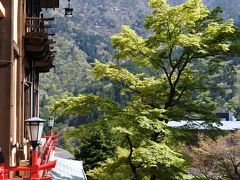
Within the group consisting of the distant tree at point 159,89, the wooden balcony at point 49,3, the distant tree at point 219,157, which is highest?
the wooden balcony at point 49,3

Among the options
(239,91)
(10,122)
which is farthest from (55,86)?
(10,122)

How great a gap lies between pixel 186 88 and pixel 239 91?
9816 cm

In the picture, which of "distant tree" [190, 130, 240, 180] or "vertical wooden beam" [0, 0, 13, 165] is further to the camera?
"distant tree" [190, 130, 240, 180]

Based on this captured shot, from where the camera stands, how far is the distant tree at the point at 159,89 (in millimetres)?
16116

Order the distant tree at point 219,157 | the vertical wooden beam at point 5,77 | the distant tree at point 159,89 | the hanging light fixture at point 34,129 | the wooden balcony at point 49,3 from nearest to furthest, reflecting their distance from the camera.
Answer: the hanging light fixture at point 34,129 < the vertical wooden beam at point 5,77 < the distant tree at point 159,89 < the wooden balcony at point 49,3 < the distant tree at point 219,157

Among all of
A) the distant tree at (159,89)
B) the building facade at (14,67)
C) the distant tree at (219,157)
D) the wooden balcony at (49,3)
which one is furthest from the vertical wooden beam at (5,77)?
the distant tree at (219,157)

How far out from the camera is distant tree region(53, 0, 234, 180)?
16.1m

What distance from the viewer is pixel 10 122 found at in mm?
9414

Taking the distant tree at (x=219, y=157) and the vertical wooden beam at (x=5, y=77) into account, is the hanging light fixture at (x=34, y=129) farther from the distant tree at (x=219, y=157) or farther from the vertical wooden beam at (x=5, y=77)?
the distant tree at (x=219, y=157)

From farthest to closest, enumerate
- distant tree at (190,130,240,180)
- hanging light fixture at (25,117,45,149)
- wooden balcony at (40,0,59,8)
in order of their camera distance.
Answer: distant tree at (190,130,240,180) → wooden balcony at (40,0,59,8) → hanging light fixture at (25,117,45,149)

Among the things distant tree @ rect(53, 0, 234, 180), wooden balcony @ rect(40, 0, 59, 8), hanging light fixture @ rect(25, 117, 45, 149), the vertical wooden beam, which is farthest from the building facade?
wooden balcony @ rect(40, 0, 59, 8)

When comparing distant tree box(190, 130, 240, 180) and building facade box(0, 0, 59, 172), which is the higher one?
building facade box(0, 0, 59, 172)

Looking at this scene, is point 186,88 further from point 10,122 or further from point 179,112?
point 10,122

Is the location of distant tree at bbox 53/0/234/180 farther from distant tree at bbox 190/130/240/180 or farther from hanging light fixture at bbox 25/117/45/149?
hanging light fixture at bbox 25/117/45/149
